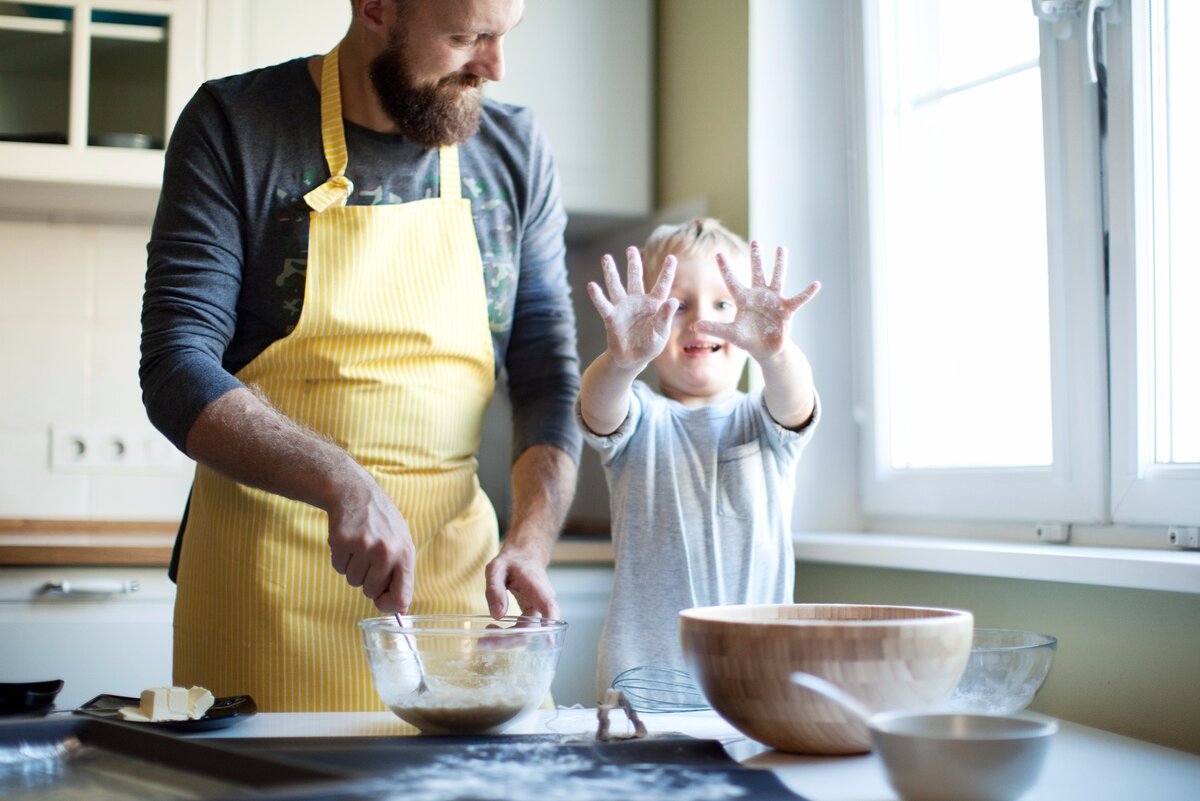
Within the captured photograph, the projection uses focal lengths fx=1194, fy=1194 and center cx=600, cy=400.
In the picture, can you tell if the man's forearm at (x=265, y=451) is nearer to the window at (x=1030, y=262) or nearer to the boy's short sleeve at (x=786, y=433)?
the boy's short sleeve at (x=786, y=433)

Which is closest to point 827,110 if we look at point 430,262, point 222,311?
point 430,262

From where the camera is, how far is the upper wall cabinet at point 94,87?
2.11 m

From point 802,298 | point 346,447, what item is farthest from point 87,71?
point 802,298

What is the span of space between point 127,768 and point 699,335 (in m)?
0.92

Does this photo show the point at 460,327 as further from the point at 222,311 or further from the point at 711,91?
the point at 711,91

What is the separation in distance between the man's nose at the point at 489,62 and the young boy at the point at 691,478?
0.96 ft

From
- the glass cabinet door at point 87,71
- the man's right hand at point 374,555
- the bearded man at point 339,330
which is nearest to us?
the man's right hand at point 374,555

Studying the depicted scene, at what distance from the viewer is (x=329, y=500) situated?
3.55ft

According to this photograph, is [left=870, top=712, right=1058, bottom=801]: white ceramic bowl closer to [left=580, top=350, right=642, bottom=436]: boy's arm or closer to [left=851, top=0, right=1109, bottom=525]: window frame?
[left=580, top=350, right=642, bottom=436]: boy's arm

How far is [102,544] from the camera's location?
189 cm

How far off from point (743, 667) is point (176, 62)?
70.8 inches

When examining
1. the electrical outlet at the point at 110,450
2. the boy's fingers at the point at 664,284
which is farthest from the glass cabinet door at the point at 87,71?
the boy's fingers at the point at 664,284

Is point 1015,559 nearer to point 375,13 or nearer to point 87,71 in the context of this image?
point 375,13

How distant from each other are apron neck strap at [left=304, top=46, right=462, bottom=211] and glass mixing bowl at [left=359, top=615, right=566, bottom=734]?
0.63 m
